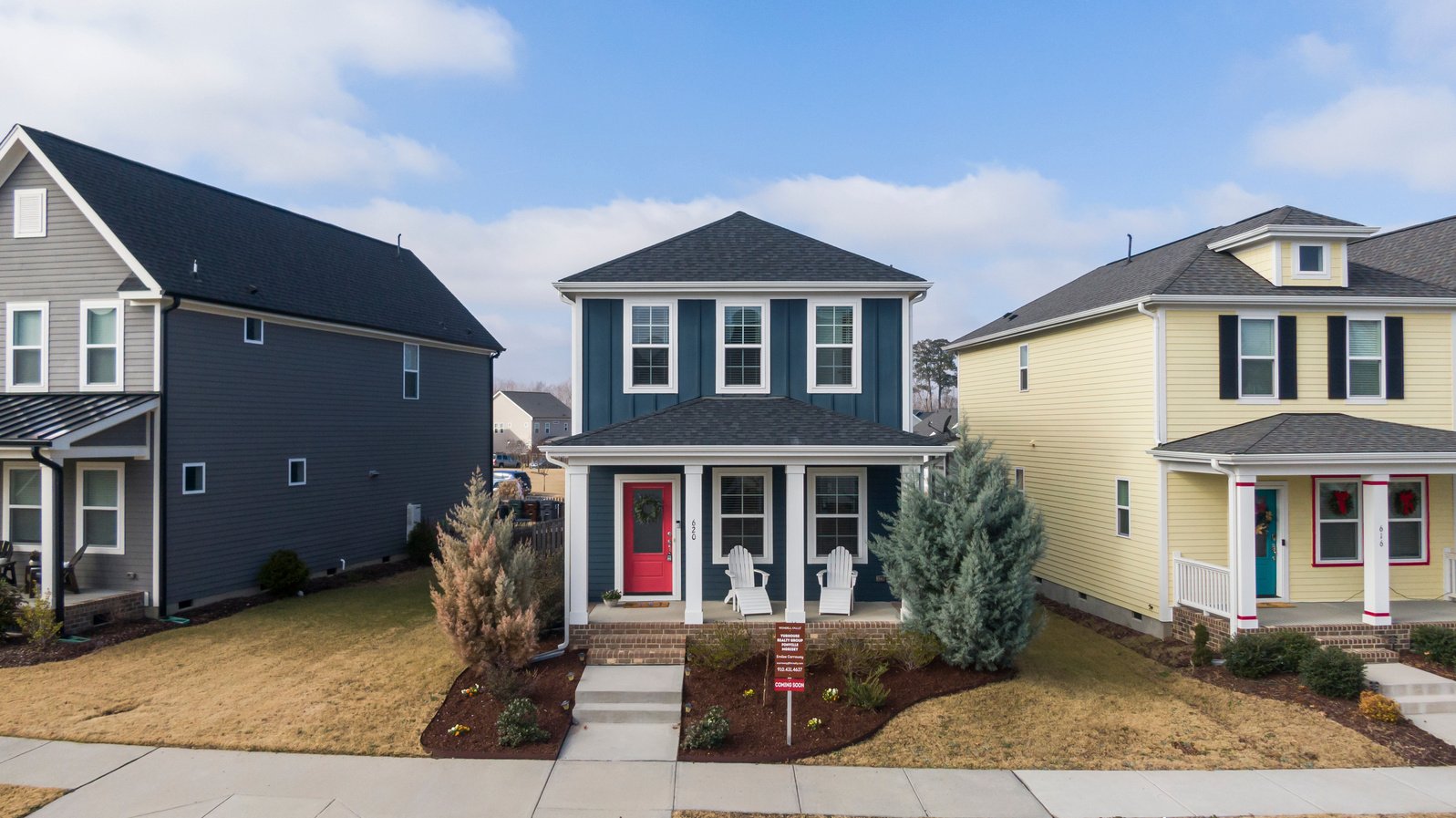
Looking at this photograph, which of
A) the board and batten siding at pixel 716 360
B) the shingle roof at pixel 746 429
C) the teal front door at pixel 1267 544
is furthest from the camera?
the board and batten siding at pixel 716 360

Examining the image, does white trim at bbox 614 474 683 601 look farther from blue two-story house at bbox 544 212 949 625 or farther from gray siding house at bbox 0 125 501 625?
gray siding house at bbox 0 125 501 625

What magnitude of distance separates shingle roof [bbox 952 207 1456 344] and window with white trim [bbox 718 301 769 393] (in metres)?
6.45

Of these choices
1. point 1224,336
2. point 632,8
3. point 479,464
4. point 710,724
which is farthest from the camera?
point 479,464

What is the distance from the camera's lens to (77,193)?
13539 mm

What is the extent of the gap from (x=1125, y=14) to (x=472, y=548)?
17.0 meters

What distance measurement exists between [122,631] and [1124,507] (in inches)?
688

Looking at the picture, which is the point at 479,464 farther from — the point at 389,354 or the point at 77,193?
the point at 77,193

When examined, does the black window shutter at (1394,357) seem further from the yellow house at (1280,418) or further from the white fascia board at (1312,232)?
the white fascia board at (1312,232)

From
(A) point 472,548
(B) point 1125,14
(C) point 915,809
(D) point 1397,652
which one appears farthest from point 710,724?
(B) point 1125,14

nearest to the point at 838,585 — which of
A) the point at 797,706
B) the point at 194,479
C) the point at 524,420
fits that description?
the point at 797,706

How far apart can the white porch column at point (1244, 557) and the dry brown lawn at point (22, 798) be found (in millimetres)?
14838

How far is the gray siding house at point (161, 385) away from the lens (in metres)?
13.3

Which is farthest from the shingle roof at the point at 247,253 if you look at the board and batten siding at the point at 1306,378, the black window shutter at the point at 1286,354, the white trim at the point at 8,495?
the black window shutter at the point at 1286,354

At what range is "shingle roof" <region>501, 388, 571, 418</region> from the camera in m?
73.0
